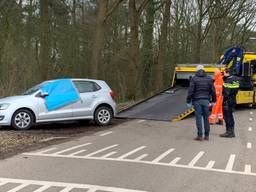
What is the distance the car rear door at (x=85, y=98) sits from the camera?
13.7 metres

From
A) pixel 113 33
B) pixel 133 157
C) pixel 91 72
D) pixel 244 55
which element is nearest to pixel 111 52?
pixel 113 33

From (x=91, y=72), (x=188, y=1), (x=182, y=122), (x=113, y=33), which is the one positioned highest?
(x=188, y=1)

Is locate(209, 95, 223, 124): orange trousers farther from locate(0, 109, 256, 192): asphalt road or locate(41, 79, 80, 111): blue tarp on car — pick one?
locate(41, 79, 80, 111): blue tarp on car

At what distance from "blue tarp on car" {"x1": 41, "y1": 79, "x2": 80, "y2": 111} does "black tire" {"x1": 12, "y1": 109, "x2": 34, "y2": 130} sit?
2.03 ft

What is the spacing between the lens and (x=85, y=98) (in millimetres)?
13875

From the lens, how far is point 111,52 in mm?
35125

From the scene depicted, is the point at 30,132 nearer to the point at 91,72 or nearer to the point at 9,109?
the point at 9,109

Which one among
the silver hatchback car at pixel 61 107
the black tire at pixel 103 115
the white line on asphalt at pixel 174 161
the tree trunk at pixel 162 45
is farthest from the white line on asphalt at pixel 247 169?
the tree trunk at pixel 162 45

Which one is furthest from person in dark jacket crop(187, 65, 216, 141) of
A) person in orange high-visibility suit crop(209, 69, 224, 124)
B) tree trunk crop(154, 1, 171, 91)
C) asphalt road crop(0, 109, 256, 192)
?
tree trunk crop(154, 1, 171, 91)

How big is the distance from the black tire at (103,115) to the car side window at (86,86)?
665mm

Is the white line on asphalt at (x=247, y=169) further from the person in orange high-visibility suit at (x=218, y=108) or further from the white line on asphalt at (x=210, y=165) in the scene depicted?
the person in orange high-visibility suit at (x=218, y=108)

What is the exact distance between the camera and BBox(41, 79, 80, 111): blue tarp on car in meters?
13.2

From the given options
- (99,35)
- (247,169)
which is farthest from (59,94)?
(247,169)

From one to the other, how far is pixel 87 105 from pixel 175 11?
25189 millimetres
